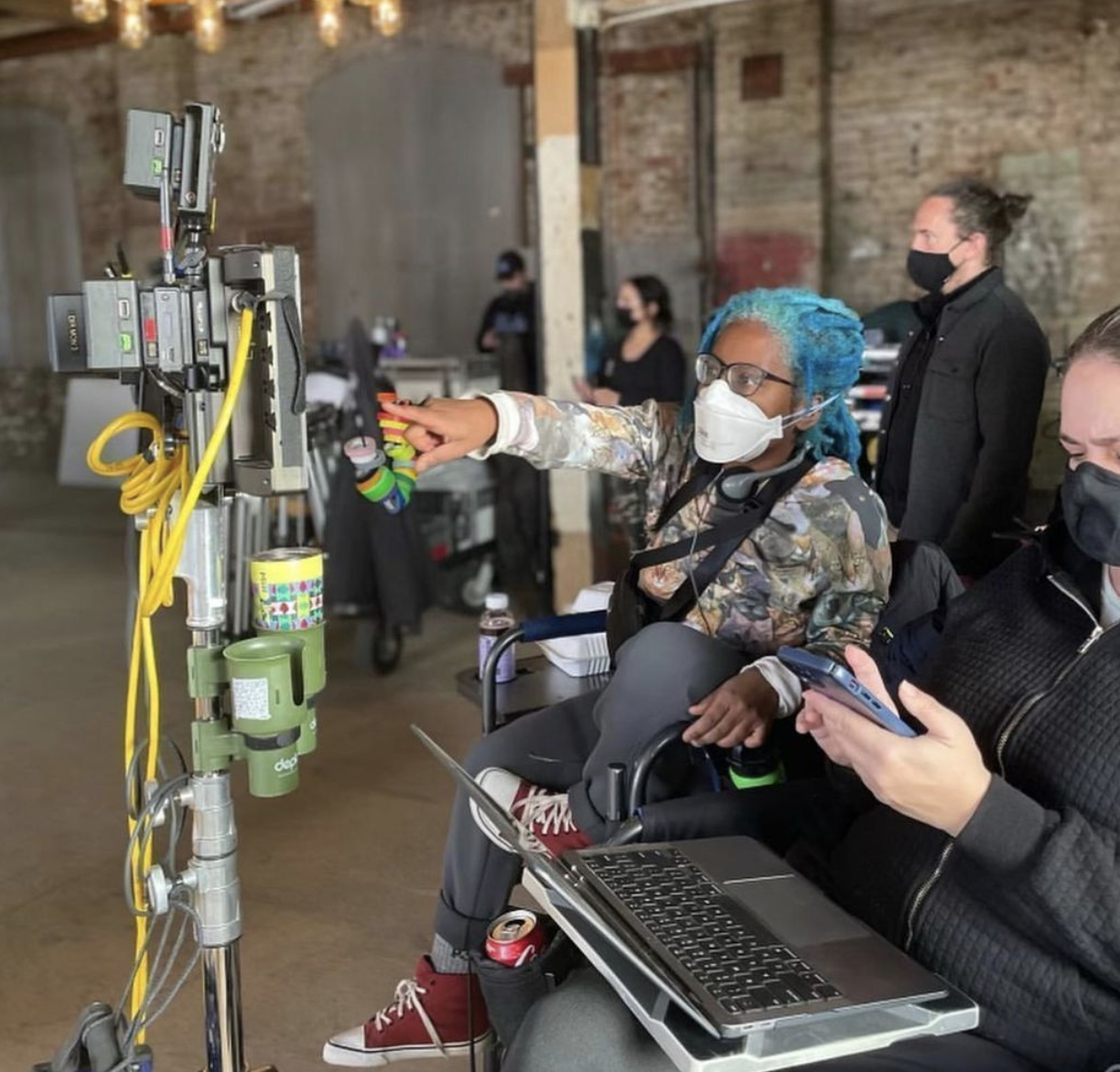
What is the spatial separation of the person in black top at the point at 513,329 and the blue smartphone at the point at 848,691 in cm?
469

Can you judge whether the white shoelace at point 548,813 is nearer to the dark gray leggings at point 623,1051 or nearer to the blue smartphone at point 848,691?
the dark gray leggings at point 623,1051

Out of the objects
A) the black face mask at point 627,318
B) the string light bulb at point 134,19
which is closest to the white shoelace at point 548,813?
the black face mask at point 627,318

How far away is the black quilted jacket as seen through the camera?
1.19m

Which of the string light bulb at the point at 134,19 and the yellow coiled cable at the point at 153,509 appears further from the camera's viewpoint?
the string light bulb at the point at 134,19

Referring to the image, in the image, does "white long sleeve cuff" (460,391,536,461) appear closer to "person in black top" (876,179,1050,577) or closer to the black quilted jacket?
the black quilted jacket

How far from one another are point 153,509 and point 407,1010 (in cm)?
89

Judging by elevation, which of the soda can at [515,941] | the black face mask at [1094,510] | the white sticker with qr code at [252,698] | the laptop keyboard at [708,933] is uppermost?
the black face mask at [1094,510]

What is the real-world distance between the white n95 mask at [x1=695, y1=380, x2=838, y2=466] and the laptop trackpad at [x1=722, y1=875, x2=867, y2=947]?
755 mm

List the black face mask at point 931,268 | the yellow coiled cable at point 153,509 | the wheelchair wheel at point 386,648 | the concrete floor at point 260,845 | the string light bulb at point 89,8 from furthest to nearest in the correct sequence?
the string light bulb at point 89,8 → the wheelchair wheel at point 386,648 → the black face mask at point 931,268 → the concrete floor at point 260,845 → the yellow coiled cable at point 153,509

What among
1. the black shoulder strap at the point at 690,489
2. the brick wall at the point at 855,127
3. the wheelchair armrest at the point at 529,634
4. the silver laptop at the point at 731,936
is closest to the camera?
the silver laptop at the point at 731,936

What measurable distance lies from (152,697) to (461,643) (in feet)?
11.0

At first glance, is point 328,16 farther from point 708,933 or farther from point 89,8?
point 708,933

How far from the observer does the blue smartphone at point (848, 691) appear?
120cm

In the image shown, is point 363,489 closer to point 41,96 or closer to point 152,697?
point 152,697
